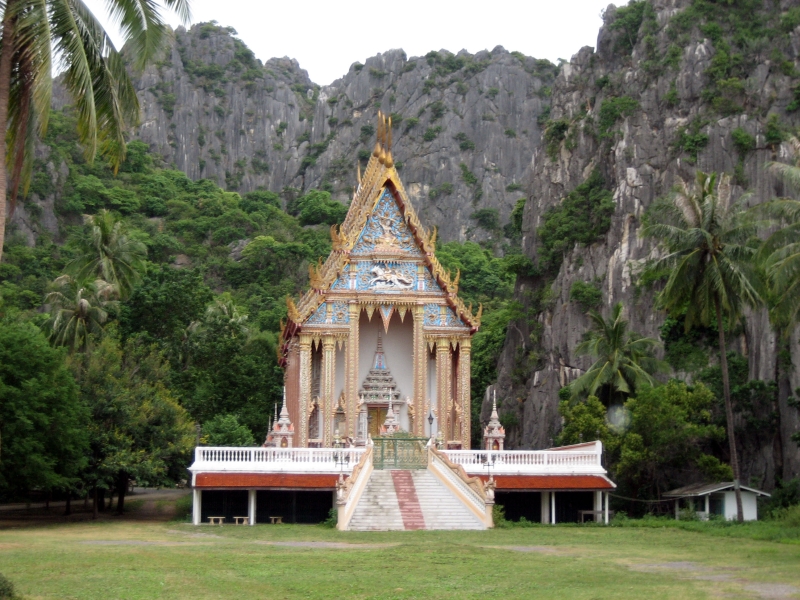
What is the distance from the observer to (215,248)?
286 feet

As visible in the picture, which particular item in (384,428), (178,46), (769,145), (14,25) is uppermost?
(178,46)

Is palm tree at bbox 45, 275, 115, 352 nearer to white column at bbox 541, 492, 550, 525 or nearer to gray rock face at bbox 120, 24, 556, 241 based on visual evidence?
white column at bbox 541, 492, 550, 525

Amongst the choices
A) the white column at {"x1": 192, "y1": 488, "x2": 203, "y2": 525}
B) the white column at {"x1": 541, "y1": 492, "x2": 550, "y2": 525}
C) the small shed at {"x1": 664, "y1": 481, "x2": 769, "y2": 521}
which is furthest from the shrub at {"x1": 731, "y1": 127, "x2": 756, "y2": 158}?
the white column at {"x1": 192, "y1": 488, "x2": 203, "y2": 525}

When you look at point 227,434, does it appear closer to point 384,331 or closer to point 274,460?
point 384,331

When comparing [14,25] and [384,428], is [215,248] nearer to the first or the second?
[384,428]

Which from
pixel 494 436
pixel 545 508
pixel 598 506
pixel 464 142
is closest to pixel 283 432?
pixel 494 436

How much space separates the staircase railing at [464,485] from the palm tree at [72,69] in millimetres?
13775

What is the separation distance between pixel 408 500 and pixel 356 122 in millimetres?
113388

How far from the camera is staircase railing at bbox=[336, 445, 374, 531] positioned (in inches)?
1051

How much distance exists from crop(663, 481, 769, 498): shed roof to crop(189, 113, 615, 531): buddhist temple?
236 cm

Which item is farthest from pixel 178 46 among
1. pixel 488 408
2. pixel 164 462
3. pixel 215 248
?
pixel 164 462

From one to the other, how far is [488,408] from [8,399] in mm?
31844

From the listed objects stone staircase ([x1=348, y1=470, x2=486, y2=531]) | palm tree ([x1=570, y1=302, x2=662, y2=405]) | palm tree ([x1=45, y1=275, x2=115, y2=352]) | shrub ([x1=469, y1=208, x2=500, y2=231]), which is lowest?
stone staircase ([x1=348, y1=470, x2=486, y2=531])

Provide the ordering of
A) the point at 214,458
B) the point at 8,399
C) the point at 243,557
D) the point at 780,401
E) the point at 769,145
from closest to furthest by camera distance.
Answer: the point at 243,557
the point at 8,399
the point at 214,458
the point at 780,401
the point at 769,145
